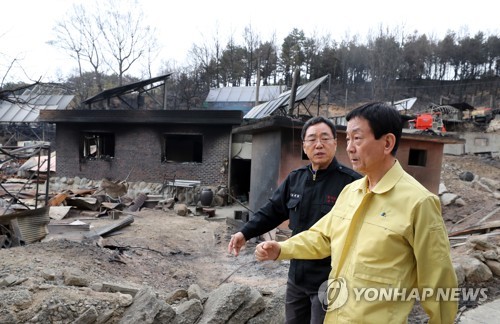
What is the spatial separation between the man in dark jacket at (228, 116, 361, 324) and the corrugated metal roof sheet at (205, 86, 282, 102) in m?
23.9

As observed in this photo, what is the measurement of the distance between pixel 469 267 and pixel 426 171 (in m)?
7.43

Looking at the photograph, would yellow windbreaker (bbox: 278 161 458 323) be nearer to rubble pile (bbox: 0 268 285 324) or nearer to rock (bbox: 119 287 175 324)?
rubble pile (bbox: 0 268 285 324)

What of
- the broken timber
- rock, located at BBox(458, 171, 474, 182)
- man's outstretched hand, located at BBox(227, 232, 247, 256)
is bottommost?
the broken timber

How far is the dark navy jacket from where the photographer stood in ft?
7.06

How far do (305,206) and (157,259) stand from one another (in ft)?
17.4

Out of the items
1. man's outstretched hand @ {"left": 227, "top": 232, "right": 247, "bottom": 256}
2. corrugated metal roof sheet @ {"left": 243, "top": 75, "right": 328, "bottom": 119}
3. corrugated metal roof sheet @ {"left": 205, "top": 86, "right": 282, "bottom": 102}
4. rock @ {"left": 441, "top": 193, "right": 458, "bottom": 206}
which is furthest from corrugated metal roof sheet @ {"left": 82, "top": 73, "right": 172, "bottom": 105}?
man's outstretched hand @ {"left": 227, "top": 232, "right": 247, "bottom": 256}

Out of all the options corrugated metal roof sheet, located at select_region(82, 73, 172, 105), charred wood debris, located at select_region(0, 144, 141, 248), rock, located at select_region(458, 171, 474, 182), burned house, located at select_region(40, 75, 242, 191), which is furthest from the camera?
rock, located at select_region(458, 171, 474, 182)

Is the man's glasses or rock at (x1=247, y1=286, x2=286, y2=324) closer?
the man's glasses

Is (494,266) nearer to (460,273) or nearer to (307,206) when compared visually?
(460,273)

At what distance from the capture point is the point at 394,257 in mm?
1405

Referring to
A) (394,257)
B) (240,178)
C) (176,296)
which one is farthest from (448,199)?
(394,257)

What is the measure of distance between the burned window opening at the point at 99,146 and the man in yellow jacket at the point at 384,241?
16.2 metres

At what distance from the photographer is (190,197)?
14.6 meters

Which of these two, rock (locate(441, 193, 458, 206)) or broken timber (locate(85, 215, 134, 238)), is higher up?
rock (locate(441, 193, 458, 206))
